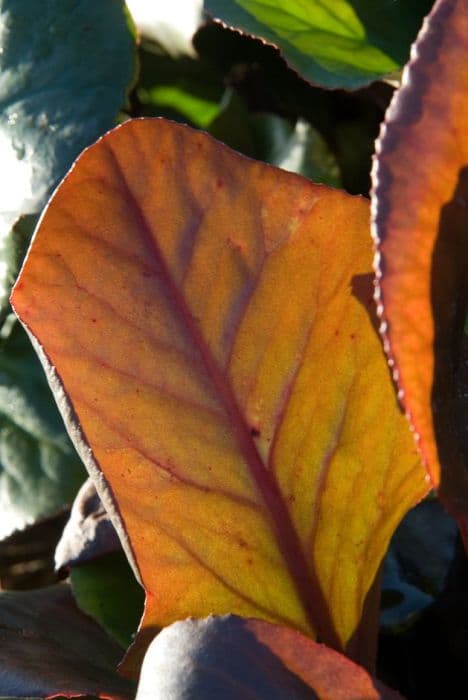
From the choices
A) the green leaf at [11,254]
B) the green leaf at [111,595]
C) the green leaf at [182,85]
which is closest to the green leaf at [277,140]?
the green leaf at [182,85]

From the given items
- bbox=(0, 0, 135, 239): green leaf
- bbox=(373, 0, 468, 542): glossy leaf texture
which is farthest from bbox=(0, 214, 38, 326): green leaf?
bbox=(373, 0, 468, 542): glossy leaf texture

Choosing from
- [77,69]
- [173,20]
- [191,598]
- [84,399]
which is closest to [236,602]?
[191,598]

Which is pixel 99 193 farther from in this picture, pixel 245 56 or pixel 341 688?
pixel 245 56

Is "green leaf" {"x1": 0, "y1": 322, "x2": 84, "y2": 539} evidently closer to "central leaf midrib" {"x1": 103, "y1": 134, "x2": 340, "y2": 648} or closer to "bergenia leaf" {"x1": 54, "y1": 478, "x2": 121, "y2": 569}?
"bergenia leaf" {"x1": 54, "y1": 478, "x2": 121, "y2": 569}

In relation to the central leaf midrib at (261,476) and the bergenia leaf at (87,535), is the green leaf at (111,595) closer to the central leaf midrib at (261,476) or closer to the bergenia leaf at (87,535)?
the bergenia leaf at (87,535)

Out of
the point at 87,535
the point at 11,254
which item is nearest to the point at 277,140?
the point at 11,254

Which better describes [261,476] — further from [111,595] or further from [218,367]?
[111,595]
